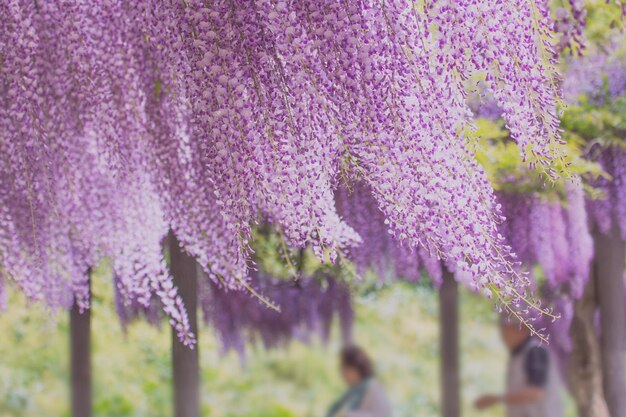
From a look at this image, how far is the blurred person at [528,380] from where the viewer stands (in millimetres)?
3680

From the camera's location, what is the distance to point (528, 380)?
12.2 ft

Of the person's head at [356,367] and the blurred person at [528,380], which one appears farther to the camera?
the person's head at [356,367]

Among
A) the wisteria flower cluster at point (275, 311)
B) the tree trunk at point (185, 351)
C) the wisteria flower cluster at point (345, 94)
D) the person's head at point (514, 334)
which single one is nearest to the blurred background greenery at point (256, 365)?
the wisteria flower cluster at point (275, 311)

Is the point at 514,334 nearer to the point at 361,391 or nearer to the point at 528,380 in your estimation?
the point at 528,380

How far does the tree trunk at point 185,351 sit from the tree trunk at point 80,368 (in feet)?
2.51

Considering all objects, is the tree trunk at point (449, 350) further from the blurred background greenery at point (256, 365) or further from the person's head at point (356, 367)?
the person's head at point (356, 367)

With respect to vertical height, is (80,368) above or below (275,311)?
below

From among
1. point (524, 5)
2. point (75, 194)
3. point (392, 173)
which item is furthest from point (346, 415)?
point (524, 5)

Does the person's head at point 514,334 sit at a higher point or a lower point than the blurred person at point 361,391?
higher

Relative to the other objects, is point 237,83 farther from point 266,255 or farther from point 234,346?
point 234,346

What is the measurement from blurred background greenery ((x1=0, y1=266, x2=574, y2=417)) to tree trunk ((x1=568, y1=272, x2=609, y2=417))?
1.12 metres

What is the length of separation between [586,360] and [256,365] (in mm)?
2589

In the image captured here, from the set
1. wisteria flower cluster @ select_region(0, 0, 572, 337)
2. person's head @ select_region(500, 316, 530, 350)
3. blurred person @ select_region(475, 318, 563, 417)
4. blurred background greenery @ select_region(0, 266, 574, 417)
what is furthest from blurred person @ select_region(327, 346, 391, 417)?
wisteria flower cluster @ select_region(0, 0, 572, 337)

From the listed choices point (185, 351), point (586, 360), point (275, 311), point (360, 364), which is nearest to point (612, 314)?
point (586, 360)
